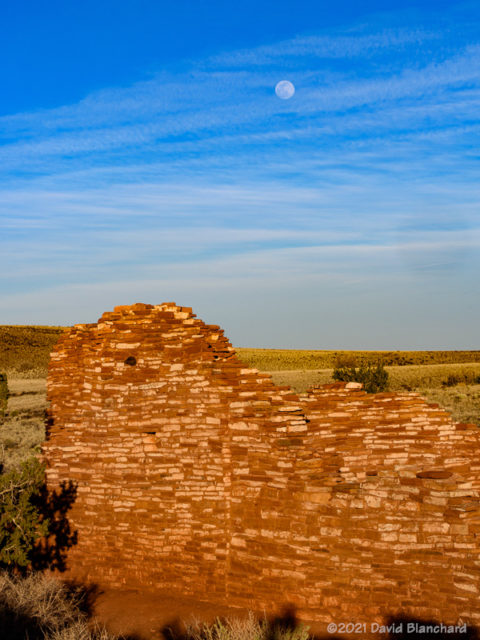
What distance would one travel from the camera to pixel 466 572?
723cm

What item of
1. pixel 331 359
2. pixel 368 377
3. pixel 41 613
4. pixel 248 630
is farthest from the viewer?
pixel 331 359

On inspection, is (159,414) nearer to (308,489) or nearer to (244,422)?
(244,422)

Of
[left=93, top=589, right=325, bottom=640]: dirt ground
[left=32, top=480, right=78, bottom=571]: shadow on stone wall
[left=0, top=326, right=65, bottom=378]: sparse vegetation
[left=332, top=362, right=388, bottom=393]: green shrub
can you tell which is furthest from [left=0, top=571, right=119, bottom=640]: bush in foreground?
[left=0, top=326, right=65, bottom=378]: sparse vegetation

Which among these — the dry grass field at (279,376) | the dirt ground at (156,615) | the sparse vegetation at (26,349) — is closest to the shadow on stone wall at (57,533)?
the dirt ground at (156,615)

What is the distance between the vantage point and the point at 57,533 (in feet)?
30.5

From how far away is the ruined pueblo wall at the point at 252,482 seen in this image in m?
7.47

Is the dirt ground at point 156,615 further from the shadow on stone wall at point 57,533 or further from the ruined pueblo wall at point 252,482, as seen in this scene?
the shadow on stone wall at point 57,533

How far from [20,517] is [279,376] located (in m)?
41.5

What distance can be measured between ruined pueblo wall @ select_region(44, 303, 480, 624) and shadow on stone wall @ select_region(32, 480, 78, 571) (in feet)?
0.55

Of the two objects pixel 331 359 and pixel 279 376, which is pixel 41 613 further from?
pixel 331 359

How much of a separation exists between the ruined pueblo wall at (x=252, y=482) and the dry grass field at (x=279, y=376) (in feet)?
12.4

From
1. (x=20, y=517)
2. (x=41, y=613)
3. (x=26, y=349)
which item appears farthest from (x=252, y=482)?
(x=26, y=349)

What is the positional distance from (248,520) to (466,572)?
3.01m

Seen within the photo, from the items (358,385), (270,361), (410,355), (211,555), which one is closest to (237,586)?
(211,555)
